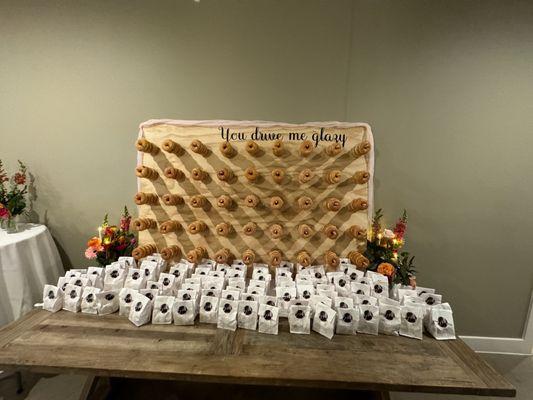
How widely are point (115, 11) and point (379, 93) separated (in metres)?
2.03

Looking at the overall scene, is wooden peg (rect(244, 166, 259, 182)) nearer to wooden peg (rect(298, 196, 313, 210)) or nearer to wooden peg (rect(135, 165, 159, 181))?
wooden peg (rect(298, 196, 313, 210))

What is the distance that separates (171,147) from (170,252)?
76cm

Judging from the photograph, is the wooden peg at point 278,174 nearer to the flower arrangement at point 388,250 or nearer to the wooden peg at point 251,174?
the wooden peg at point 251,174

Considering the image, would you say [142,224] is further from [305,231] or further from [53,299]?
[305,231]

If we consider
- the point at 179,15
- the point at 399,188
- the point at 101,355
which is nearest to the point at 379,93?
the point at 399,188

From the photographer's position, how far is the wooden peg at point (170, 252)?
1.94 metres

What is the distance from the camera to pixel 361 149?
6.23 ft

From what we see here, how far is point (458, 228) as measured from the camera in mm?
2197

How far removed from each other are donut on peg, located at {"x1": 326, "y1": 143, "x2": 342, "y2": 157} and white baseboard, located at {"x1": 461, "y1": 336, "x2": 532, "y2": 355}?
2.05m

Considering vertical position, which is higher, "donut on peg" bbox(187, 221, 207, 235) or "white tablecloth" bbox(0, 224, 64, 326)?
"donut on peg" bbox(187, 221, 207, 235)

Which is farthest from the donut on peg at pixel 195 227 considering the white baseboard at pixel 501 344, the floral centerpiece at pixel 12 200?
the white baseboard at pixel 501 344

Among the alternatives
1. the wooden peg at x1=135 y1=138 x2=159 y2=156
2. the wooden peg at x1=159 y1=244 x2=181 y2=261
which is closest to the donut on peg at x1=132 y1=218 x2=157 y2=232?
the wooden peg at x1=159 y1=244 x2=181 y2=261

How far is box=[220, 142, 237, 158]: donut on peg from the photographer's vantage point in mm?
1888

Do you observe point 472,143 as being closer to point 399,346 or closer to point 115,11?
point 399,346
